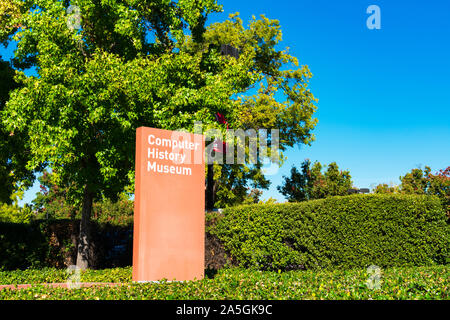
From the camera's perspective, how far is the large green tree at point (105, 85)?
472 inches

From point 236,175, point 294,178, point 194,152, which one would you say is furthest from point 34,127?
point 294,178

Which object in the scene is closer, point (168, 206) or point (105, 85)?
point (168, 206)

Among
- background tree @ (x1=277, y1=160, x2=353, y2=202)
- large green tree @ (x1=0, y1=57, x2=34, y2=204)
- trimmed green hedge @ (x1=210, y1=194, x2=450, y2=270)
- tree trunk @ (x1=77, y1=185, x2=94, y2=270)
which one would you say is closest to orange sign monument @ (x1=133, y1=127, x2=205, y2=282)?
trimmed green hedge @ (x1=210, y1=194, x2=450, y2=270)

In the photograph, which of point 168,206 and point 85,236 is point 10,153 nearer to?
point 85,236

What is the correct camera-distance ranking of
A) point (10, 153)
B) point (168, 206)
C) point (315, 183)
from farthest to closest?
point (315, 183), point (10, 153), point (168, 206)

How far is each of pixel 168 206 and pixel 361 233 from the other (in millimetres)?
6719

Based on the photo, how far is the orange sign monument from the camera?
8.43 metres

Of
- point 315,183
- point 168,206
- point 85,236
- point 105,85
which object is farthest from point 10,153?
point 315,183

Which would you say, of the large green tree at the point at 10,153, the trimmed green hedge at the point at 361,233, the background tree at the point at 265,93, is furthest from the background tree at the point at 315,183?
the large green tree at the point at 10,153

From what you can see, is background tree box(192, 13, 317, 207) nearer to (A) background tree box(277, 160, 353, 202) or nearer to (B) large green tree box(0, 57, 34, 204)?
(A) background tree box(277, 160, 353, 202)

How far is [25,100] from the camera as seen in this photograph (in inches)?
486

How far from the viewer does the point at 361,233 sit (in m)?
12.4

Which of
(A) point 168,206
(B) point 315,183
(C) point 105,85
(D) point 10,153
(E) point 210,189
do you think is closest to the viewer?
(A) point 168,206
